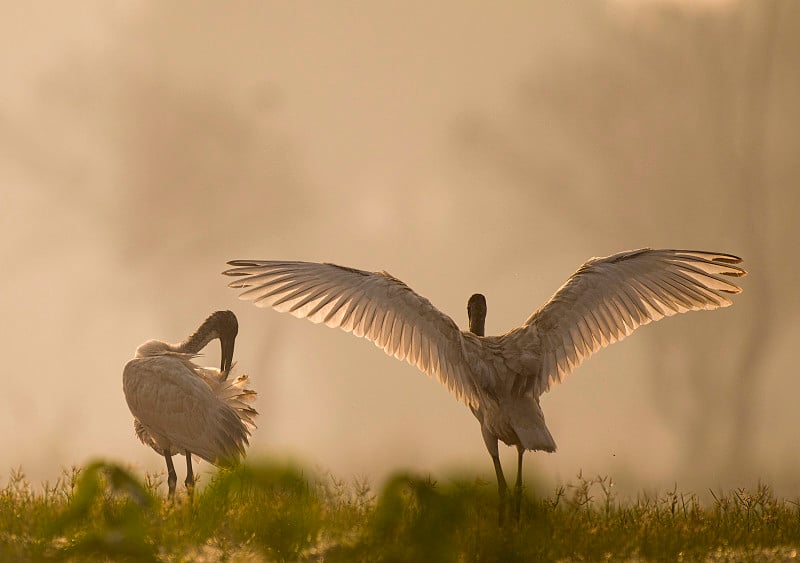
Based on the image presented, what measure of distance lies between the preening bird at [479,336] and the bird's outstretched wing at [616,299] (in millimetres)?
12

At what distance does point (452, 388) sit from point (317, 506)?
5.30ft

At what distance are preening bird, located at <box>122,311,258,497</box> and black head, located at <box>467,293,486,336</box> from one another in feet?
9.67

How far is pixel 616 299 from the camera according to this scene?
9.53 meters

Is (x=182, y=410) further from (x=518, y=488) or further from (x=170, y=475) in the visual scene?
(x=518, y=488)

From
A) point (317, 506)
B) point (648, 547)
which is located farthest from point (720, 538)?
point (317, 506)

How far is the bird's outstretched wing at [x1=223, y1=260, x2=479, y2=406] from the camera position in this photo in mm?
8867

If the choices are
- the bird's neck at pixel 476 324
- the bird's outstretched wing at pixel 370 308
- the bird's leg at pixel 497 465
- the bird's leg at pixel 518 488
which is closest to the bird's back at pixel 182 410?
the bird's outstretched wing at pixel 370 308

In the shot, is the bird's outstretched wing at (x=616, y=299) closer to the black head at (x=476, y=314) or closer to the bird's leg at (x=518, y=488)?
the bird's leg at (x=518, y=488)

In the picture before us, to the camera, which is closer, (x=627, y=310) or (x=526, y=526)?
(x=526, y=526)

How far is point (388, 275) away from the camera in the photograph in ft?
30.1

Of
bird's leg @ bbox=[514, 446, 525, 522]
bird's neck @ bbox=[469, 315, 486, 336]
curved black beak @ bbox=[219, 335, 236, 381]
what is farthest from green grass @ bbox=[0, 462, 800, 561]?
curved black beak @ bbox=[219, 335, 236, 381]

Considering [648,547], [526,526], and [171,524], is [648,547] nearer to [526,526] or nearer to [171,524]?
[526,526]

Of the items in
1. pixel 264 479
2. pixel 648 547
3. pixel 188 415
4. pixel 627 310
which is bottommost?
pixel 648 547

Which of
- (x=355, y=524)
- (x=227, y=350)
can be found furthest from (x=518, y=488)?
(x=227, y=350)
